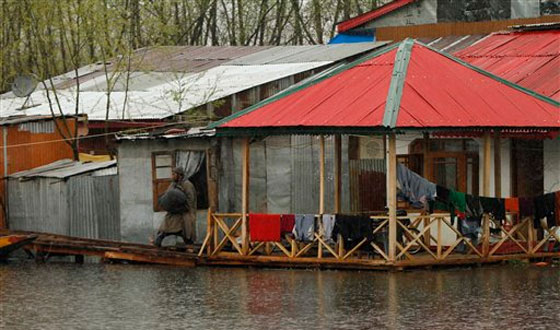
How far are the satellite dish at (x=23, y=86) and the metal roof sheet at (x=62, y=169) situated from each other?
15.0ft

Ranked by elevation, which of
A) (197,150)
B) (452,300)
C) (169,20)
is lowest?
(452,300)

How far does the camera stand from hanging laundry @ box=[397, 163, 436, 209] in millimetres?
24719

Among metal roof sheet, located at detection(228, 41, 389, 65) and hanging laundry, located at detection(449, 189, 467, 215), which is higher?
metal roof sheet, located at detection(228, 41, 389, 65)

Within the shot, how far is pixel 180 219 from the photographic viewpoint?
2666 cm

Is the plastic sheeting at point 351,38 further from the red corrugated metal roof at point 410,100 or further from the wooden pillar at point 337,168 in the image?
the red corrugated metal roof at point 410,100

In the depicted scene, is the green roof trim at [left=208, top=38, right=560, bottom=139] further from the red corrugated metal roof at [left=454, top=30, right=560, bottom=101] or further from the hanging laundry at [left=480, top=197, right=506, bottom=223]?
the red corrugated metal roof at [left=454, top=30, right=560, bottom=101]

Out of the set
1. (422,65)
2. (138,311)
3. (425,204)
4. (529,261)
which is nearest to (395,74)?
(422,65)

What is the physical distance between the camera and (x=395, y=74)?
2433 centimetres

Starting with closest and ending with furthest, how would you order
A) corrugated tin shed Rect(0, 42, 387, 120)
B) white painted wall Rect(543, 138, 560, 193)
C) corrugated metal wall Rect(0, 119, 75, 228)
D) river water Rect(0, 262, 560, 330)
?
river water Rect(0, 262, 560, 330)
white painted wall Rect(543, 138, 560, 193)
corrugated metal wall Rect(0, 119, 75, 228)
corrugated tin shed Rect(0, 42, 387, 120)

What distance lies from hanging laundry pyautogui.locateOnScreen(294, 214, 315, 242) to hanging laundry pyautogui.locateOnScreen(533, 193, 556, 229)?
4.00 m

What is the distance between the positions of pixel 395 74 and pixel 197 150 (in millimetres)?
4766

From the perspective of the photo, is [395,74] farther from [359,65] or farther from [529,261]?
[529,261]

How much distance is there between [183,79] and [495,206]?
46.4 feet

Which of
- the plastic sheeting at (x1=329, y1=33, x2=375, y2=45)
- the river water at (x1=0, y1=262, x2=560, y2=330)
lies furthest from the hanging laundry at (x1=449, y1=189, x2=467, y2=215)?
the plastic sheeting at (x1=329, y1=33, x2=375, y2=45)
